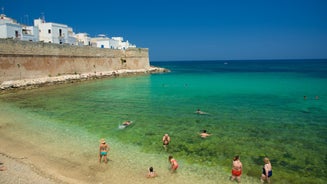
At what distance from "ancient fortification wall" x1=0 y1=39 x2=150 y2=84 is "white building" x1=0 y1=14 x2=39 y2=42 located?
17.7ft

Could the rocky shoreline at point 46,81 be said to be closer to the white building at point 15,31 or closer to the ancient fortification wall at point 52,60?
the ancient fortification wall at point 52,60

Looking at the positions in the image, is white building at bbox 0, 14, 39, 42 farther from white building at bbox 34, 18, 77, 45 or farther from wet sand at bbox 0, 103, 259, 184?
wet sand at bbox 0, 103, 259, 184

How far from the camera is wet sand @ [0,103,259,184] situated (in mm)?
6570

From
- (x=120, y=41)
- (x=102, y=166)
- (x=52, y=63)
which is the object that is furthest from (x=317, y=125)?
(x=120, y=41)

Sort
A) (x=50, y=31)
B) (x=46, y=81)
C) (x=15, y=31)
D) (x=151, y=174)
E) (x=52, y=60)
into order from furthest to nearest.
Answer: (x=50, y=31), (x=15, y=31), (x=52, y=60), (x=46, y=81), (x=151, y=174)

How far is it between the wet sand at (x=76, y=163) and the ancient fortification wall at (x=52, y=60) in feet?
49.9

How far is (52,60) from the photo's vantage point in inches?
1139

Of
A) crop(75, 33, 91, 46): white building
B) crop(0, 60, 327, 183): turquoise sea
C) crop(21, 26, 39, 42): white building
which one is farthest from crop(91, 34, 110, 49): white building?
crop(0, 60, 327, 183): turquoise sea

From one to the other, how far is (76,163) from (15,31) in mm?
28902

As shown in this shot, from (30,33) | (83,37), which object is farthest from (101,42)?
(30,33)

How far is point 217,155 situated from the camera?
8125mm

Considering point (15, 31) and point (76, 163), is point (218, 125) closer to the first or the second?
point (76, 163)

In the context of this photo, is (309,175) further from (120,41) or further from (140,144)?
(120,41)

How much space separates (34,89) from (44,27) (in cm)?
1696
